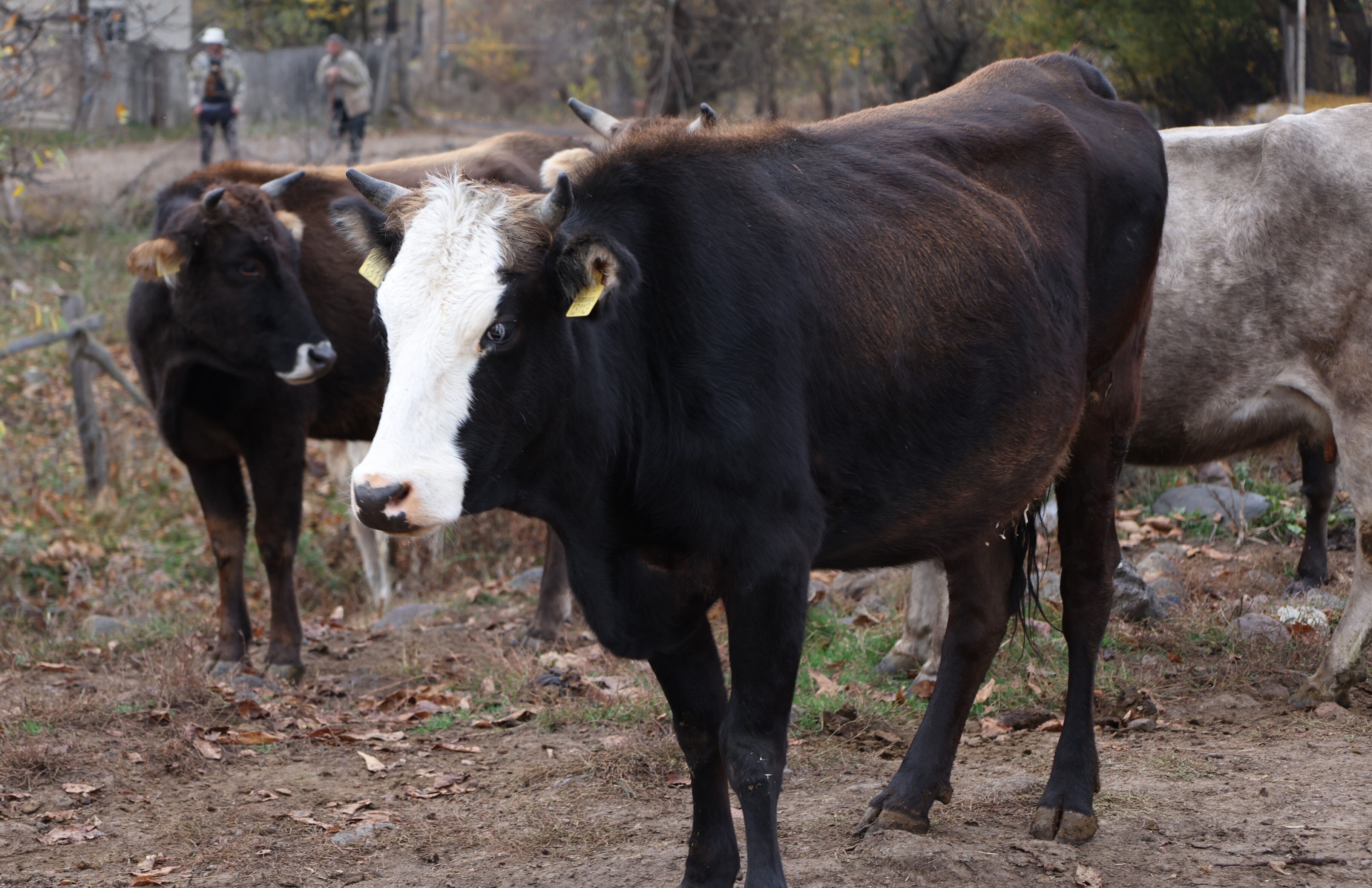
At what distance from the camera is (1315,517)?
6.96 m

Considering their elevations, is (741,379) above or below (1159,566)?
above

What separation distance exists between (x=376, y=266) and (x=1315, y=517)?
5.66m

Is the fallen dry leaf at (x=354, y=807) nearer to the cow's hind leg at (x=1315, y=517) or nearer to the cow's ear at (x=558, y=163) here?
the cow's ear at (x=558, y=163)

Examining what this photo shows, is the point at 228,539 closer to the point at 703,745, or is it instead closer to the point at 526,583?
the point at 526,583

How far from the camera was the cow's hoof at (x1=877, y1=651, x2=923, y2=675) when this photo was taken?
6148 millimetres

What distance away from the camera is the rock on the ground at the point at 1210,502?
8008 mm

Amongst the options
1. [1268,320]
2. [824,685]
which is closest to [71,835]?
[824,685]

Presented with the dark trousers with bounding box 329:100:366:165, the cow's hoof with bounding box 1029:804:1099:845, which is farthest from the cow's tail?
the dark trousers with bounding box 329:100:366:165

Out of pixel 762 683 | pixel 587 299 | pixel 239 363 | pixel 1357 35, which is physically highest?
pixel 1357 35

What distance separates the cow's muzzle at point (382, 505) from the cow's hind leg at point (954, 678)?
2080mm

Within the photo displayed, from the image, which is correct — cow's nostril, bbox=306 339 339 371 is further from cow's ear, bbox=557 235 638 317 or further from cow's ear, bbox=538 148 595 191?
cow's ear, bbox=557 235 638 317

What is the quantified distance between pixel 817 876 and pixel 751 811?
22.4 inches

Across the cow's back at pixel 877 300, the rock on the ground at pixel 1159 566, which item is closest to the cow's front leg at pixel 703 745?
the cow's back at pixel 877 300

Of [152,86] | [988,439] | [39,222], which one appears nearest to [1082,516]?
[988,439]
